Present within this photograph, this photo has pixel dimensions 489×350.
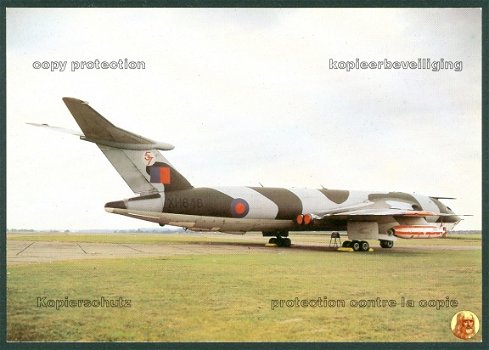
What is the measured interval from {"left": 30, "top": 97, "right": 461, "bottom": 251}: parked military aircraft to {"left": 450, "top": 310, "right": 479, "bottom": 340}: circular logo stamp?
12258mm

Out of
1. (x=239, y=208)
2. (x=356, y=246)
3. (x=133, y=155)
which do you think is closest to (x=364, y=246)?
(x=356, y=246)

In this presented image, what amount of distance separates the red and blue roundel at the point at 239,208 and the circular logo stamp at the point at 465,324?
14.5 meters

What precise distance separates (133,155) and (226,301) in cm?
1167

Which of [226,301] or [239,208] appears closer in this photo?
[226,301]

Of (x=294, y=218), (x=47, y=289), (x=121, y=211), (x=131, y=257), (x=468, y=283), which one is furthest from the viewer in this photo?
(x=294, y=218)

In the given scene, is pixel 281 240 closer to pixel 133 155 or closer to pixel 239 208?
pixel 239 208

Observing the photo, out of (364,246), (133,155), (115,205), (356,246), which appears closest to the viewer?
(133,155)

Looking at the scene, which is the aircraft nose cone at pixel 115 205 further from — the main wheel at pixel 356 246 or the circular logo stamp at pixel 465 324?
the circular logo stamp at pixel 465 324

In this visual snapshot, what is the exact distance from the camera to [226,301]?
10.3m

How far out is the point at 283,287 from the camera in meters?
11.8

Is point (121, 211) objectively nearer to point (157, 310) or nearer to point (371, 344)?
point (157, 310)

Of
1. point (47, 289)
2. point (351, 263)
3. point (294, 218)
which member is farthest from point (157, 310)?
point (294, 218)

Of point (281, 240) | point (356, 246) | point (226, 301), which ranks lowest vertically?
point (226, 301)

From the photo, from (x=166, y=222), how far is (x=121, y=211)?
2277mm
